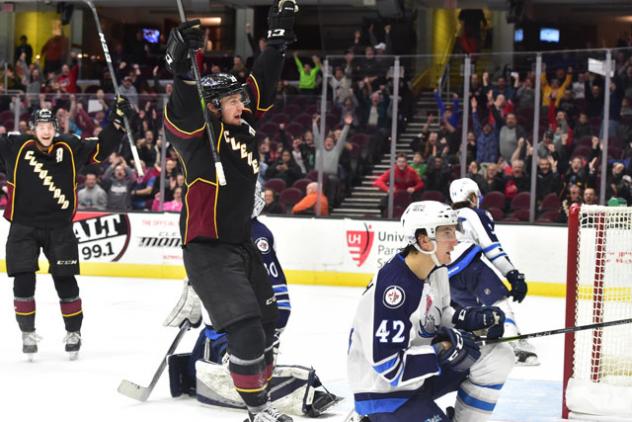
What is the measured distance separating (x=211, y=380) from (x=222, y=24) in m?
14.4

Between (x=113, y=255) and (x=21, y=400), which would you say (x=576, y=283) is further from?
(x=113, y=255)

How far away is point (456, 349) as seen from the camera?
12.2 ft

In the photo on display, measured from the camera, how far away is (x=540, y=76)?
35.8ft

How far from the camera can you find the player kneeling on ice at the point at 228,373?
5055 millimetres

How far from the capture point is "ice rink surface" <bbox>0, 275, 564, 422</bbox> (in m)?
5.21

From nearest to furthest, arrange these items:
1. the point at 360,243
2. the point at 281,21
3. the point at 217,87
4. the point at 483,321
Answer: the point at 483,321, the point at 217,87, the point at 281,21, the point at 360,243

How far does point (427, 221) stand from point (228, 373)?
5.64 ft

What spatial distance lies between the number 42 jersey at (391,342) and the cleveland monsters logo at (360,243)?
7.30 metres

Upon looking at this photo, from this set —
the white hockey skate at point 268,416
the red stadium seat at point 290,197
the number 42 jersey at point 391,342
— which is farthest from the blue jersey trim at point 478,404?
the red stadium seat at point 290,197

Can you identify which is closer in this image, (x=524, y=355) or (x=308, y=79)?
(x=524, y=355)

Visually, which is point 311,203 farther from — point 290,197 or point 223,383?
point 223,383

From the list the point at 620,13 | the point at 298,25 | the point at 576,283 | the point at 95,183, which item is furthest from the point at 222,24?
the point at 576,283

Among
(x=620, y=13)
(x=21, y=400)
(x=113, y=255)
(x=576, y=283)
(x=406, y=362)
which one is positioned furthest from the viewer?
(x=620, y=13)

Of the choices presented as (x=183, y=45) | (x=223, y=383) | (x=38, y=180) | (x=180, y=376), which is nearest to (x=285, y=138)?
(x=38, y=180)
